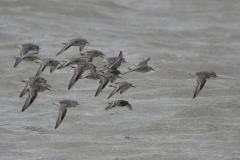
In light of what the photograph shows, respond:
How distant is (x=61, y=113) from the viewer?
6.62 metres

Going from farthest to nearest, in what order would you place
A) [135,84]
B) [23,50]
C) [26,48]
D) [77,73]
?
[135,84]
[26,48]
[23,50]
[77,73]

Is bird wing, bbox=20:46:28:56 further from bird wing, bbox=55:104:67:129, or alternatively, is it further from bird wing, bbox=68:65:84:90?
bird wing, bbox=55:104:67:129

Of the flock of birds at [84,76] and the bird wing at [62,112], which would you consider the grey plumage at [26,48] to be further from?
the bird wing at [62,112]

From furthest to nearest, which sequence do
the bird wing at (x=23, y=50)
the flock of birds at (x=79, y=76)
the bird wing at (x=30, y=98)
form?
the bird wing at (x=23, y=50), the flock of birds at (x=79, y=76), the bird wing at (x=30, y=98)

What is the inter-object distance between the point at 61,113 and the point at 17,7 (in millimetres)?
9517

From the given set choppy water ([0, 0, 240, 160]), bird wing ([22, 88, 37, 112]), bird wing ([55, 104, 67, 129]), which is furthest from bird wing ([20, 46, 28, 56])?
bird wing ([55, 104, 67, 129])

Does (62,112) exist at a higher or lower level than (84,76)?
lower

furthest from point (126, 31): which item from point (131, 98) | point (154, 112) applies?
point (154, 112)

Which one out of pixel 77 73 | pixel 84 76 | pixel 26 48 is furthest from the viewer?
pixel 26 48

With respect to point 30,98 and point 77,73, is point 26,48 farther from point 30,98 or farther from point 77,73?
point 30,98

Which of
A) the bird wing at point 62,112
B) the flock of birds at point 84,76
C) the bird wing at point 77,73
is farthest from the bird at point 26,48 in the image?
the bird wing at point 62,112

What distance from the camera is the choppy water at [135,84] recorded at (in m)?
6.81

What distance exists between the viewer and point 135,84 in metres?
10.1

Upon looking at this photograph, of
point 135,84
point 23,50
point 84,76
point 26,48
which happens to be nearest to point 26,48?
point 26,48
